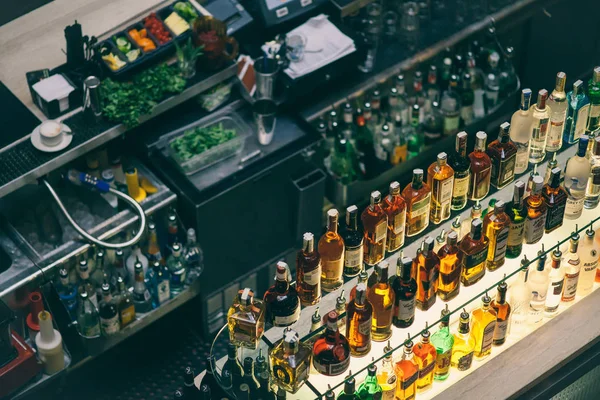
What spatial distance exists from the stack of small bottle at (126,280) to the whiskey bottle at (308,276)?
150 cm

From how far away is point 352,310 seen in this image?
3434 mm

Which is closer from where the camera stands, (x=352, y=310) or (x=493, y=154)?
(x=352, y=310)

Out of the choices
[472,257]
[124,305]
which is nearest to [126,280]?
[124,305]

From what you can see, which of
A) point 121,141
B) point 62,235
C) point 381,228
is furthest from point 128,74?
point 381,228

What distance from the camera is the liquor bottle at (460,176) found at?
148 inches

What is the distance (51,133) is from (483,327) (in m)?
1.94

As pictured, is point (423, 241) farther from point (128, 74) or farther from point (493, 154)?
point (128, 74)

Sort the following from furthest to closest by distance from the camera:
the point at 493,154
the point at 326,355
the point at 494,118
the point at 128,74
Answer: the point at 494,118
the point at 128,74
the point at 493,154
the point at 326,355

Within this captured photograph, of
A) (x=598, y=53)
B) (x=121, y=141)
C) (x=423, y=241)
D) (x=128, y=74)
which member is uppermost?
(x=423, y=241)

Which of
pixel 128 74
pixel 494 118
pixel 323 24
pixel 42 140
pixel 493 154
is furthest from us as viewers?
pixel 494 118

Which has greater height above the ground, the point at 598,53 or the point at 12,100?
the point at 12,100

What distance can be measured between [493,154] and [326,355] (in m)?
0.92

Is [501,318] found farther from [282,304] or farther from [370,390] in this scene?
[282,304]

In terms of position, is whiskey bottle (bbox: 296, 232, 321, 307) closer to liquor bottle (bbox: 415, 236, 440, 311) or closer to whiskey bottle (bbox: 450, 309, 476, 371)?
liquor bottle (bbox: 415, 236, 440, 311)
